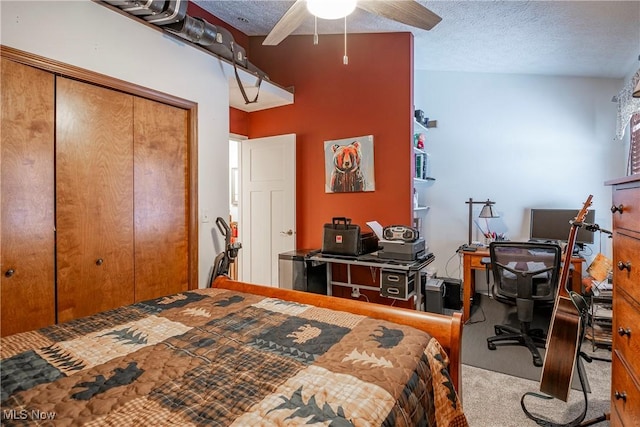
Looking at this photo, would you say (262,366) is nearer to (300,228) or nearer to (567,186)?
(300,228)

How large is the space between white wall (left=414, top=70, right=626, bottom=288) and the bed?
3.05 metres

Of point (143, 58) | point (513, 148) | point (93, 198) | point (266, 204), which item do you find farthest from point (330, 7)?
point (513, 148)

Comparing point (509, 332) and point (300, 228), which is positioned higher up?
point (300, 228)

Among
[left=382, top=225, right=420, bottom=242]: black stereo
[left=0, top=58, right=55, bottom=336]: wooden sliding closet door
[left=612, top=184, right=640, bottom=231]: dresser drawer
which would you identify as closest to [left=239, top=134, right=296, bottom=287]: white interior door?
[left=382, top=225, right=420, bottom=242]: black stereo

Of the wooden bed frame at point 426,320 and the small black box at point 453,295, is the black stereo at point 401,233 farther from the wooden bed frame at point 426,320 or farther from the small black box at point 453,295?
the wooden bed frame at point 426,320

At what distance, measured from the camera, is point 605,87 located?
11.6 feet

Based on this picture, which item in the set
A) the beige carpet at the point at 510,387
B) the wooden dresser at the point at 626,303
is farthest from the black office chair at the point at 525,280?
the wooden dresser at the point at 626,303

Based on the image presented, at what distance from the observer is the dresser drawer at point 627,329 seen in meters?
1.19

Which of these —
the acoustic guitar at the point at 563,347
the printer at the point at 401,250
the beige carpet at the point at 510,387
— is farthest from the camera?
the printer at the point at 401,250

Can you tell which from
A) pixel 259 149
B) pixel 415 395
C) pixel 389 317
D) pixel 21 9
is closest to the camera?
pixel 415 395

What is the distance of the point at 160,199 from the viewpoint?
2430 millimetres

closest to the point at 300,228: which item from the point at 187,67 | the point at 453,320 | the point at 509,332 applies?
the point at 187,67

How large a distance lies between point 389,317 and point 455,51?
3.04 metres

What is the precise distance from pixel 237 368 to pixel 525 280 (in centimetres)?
252
